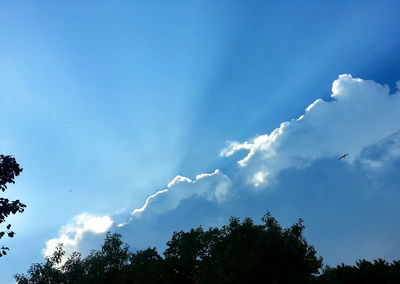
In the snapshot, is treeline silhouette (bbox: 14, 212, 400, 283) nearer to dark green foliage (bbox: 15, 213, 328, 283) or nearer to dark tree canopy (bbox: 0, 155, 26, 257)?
dark green foliage (bbox: 15, 213, 328, 283)

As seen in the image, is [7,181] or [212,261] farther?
[212,261]

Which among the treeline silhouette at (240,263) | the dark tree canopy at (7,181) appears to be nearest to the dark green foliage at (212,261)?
the treeline silhouette at (240,263)

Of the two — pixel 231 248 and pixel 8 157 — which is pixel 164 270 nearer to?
pixel 231 248

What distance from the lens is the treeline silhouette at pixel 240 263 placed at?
31.6 meters

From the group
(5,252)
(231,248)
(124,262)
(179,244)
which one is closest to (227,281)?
(231,248)

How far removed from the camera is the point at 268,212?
41.4m

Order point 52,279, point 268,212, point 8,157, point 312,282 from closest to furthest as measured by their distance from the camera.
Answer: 1. point 8,157
2. point 312,282
3. point 268,212
4. point 52,279

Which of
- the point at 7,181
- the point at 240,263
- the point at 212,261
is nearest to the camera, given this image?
the point at 7,181

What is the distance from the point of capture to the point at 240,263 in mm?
31438

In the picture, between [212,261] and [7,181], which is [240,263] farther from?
[7,181]

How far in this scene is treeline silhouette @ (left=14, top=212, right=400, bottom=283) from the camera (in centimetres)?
3158

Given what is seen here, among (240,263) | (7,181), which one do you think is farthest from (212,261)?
(7,181)

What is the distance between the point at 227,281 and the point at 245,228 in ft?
26.2

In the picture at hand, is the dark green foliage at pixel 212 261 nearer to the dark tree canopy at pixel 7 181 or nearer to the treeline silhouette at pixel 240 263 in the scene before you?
the treeline silhouette at pixel 240 263
